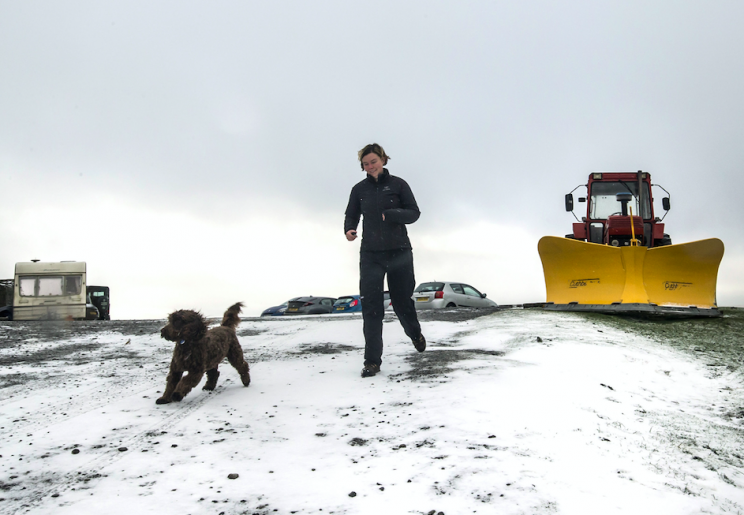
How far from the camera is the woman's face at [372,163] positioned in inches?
192

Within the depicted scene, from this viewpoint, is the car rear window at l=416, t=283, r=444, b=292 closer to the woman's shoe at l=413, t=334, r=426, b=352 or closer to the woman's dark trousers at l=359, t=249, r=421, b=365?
the woman's shoe at l=413, t=334, r=426, b=352

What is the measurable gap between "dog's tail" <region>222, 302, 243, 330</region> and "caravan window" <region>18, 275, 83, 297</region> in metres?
17.1

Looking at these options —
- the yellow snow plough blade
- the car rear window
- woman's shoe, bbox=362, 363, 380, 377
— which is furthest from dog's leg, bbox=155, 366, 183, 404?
the car rear window

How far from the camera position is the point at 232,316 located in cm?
478

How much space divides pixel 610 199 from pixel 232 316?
10.7 m

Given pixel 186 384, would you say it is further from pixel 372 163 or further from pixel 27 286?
pixel 27 286

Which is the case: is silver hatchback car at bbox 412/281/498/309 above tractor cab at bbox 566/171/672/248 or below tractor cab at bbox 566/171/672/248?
below

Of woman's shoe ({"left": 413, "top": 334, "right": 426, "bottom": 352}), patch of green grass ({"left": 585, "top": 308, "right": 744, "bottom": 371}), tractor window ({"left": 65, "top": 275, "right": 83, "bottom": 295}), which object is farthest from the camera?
tractor window ({"left": 65, "top": 275, "right": 83, "bottom": 295})

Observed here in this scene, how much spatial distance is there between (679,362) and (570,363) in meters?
1.75

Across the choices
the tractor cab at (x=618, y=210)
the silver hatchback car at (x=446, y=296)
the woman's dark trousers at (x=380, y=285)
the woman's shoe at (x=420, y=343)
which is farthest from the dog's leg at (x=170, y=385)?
the silver hatchback car at (x=446, y=296)

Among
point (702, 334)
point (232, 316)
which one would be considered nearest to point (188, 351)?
point (232, 316)

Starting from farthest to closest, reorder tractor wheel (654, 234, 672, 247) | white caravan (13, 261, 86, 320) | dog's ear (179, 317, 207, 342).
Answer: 1. white caravan (13, 261, 86, 320)
2. tractor wheel (654, 234, 672, 247)
3. dog's ear (179, 317, 207, 342)

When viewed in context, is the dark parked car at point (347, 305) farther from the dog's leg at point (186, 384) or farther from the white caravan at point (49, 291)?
the dog's leg at point (186, 384)

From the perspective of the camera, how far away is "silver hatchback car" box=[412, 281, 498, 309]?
17.2 m
